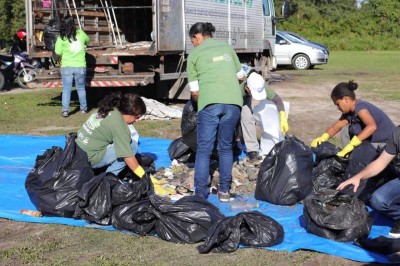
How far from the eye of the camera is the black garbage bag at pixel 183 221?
4.79 m

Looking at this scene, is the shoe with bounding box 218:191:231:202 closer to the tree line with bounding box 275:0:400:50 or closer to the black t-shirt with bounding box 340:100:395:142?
the black t-shirt with bounding box 340:100:395:142

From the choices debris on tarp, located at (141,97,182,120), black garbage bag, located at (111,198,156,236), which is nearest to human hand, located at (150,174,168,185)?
black garbage bag, located at (111,198,156,236)

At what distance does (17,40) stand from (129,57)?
20.0 ft

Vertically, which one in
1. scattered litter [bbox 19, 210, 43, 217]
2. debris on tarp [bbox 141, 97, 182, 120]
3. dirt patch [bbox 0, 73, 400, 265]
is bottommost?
dirt patch [bbox 0, 73, 400, 265]

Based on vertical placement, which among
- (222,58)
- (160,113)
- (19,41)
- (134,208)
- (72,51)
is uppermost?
(19,41)

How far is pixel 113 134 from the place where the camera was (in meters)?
5.72

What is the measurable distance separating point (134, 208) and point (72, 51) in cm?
654

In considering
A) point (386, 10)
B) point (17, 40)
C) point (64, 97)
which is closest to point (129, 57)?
point (64, 97)

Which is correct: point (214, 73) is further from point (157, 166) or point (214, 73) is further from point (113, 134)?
point (157, 166)

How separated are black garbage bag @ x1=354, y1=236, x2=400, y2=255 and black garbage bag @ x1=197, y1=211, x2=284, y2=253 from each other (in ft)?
2.04

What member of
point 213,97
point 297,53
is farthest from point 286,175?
point 297,53

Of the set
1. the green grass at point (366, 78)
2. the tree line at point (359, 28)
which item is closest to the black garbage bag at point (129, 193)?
the green grass at point (366, 78)

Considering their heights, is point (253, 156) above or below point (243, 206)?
above

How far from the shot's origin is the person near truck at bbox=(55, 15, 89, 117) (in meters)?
11.0
